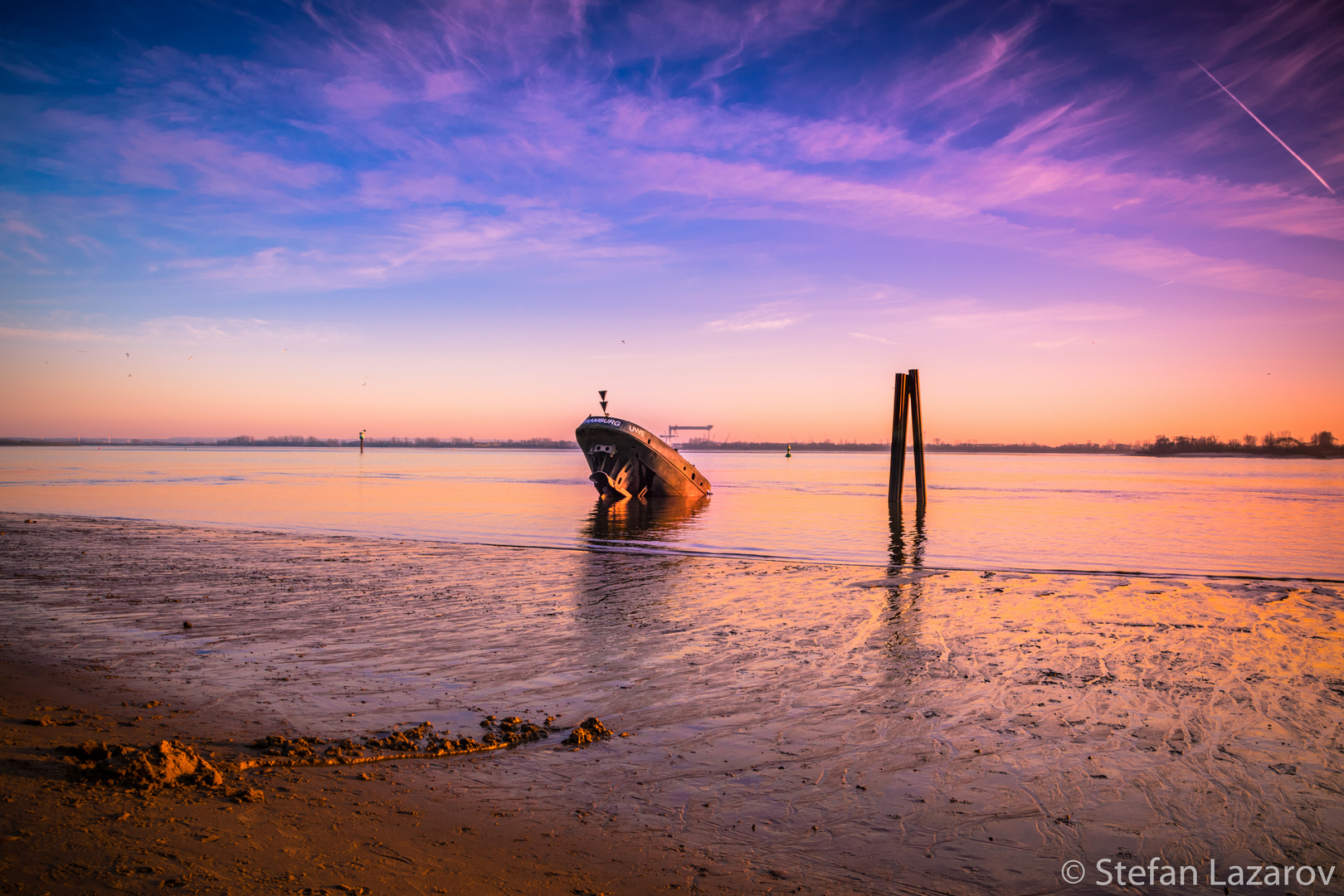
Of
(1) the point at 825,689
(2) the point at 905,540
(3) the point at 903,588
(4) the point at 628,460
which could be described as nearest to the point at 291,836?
(1) the point at 825,689

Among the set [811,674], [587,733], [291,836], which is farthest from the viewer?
[811,674]

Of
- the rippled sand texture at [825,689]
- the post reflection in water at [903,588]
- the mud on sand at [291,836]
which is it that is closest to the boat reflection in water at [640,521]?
the post reflection in water at [903,588]

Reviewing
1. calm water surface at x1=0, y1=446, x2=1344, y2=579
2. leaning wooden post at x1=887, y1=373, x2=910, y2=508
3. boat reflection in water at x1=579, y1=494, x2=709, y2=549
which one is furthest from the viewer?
leaning wooden post at x1=887, y1=373, x2=910, y2=508

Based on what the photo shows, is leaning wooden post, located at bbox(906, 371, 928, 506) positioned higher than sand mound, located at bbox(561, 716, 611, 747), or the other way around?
leaning wooden post, located at bbox(906, 371, 928, 506)

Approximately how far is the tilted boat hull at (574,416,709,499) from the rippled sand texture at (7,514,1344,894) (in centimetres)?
2385

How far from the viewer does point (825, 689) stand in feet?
25.9

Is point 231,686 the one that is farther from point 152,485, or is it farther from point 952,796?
point 152,485

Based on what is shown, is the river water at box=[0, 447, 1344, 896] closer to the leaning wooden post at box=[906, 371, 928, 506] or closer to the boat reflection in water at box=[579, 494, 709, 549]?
the boat reflection in water at box=[579, 494, 709, 549]

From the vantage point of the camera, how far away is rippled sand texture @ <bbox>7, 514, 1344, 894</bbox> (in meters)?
4.86

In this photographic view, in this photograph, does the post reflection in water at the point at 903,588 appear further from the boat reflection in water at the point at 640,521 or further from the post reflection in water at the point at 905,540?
the boat reflection in water at the point at 640,521

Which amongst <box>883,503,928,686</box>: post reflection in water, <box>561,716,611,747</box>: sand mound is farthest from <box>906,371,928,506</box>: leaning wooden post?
<box>561,716,611,747</box>: sand mound

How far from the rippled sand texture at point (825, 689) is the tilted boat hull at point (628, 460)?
23.9 metres

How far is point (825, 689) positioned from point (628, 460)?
32210 millimetres

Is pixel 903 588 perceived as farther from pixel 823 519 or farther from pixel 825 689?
pixel 823 519
